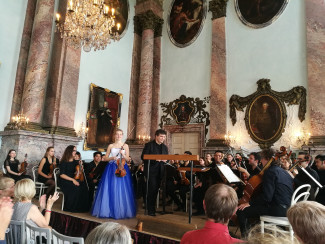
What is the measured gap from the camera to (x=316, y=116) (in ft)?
30.4

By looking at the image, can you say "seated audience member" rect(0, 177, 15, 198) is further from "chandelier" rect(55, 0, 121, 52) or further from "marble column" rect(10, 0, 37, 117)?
"marble column" rect(10, 0, 37, 117)

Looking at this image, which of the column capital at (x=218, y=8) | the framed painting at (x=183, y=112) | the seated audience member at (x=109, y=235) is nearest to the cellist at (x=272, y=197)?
the seated audience member at (x=109, y=235)

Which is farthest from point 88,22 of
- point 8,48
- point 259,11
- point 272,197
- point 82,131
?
point 259,11

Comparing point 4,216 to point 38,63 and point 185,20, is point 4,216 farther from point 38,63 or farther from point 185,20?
point 185,20

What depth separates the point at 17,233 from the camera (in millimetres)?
2598

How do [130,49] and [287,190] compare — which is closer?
[287,190]

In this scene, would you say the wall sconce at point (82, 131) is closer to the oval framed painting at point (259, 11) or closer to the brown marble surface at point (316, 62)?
the oval framed painting at point (259, 11)

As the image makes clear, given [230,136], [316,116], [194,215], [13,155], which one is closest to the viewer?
[194,215]

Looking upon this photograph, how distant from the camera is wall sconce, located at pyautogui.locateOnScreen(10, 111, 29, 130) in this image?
8.79 meters

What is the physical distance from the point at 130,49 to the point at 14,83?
6123 millimetres

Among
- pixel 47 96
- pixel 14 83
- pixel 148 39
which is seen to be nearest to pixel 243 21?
pixel 148 39

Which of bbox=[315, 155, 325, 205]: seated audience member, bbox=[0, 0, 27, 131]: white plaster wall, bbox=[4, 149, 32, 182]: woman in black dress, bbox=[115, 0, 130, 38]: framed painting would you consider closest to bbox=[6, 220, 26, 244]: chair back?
bbox=[315, 155, 325, 205]: seated audience member

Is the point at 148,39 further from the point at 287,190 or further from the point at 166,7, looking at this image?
the point at 287,190

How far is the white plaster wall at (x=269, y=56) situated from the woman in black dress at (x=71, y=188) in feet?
22.8
